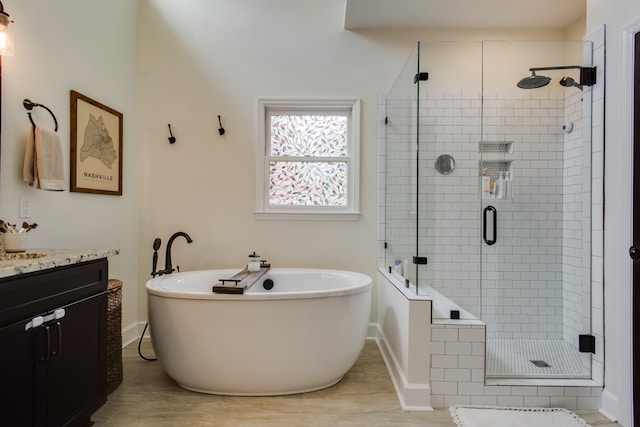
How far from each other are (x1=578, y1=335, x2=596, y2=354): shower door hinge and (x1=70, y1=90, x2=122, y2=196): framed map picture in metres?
3.41

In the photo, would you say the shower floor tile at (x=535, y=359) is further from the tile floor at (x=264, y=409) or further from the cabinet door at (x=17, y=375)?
the cabinet door at (x=17, y=375)

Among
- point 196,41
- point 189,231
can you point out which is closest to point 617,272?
point 189,231

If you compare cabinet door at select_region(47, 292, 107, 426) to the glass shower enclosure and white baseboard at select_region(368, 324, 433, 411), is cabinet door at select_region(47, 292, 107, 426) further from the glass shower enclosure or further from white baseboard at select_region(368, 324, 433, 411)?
the glass shower enclosure

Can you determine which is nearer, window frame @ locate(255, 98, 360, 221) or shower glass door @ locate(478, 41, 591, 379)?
shower glass door @ locate(478, 41, 591, 379)

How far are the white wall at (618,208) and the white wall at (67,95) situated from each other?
3340 mm

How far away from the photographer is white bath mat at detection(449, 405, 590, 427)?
1824 mm

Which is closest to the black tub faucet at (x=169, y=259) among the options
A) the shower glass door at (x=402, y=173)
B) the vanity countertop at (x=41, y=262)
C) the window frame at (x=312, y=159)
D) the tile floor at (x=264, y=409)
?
the window frame at (x=312, y=159)

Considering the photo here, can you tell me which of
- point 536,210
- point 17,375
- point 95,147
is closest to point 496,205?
point 536,210

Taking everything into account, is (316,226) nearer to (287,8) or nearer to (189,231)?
(189,231)

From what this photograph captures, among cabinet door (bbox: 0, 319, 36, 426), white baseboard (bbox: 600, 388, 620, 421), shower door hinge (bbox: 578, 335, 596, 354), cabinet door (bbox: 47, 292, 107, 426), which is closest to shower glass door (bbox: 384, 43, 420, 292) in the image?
shower door hinge (bbox: 578, 335, 596, 354)

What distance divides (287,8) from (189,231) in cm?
221

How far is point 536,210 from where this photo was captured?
269 centimetres

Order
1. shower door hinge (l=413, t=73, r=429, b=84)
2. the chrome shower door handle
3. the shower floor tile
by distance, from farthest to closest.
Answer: the chrome shower door handle
shower door hinge (l=413, t=73, r=429, b=84)
the shower floor tile

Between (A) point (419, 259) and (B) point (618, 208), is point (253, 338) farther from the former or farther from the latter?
(B) point (618, 208)
